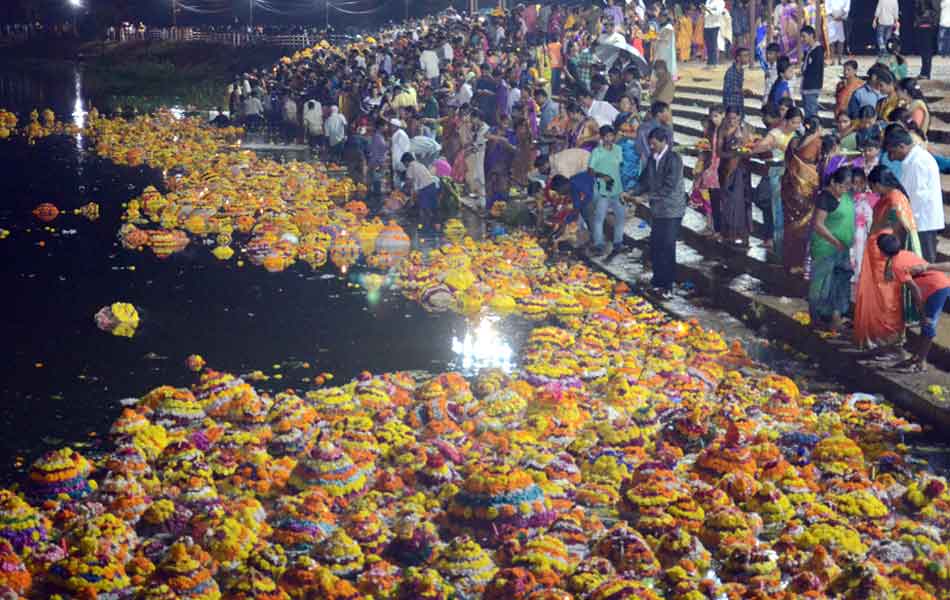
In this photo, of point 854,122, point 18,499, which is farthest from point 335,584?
point 854,122

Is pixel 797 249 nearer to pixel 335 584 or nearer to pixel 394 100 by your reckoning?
pixel 335 584

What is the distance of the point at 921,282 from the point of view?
9508 millimetres

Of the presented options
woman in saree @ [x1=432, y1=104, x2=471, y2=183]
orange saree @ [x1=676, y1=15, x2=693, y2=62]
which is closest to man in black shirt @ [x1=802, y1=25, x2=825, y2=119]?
woman in saree @ [x1=432, y1=104, x2=471, y2=183]

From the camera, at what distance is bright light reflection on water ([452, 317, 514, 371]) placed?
1087 cm

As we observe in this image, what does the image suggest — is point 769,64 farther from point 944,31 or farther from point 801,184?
point 801,184

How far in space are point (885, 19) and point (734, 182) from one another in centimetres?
871

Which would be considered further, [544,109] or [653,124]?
[544,109]

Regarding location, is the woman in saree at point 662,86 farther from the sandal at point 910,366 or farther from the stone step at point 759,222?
the sandal at point 910,366

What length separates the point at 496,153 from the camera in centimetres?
1839

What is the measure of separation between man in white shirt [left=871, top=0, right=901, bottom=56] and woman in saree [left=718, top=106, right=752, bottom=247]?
318 inches

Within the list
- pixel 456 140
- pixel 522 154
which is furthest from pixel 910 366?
pixel 456 140

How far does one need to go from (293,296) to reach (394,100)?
11.2 m

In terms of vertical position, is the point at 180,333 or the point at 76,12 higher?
the point at 76,12

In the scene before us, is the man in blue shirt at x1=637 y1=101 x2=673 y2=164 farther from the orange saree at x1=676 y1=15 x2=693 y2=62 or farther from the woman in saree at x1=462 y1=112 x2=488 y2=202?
the orange saree at x1=676 y1=15 x2=693 y2=62
